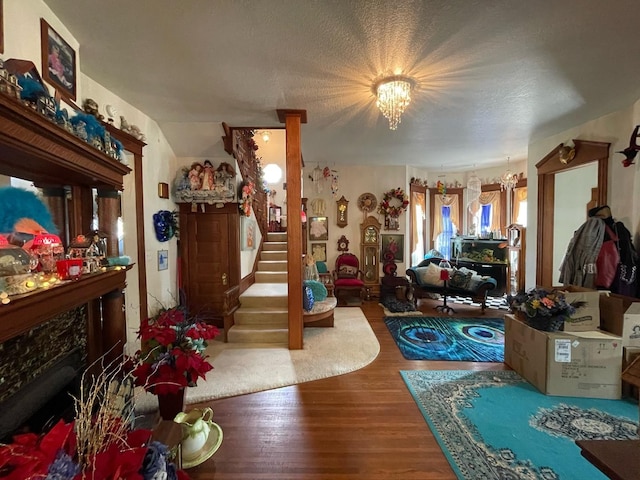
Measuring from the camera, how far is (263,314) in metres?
3.55

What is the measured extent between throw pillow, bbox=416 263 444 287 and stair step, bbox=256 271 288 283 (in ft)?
8.06

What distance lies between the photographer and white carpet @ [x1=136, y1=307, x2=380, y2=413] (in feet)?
8.05

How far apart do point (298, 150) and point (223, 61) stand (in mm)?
1179

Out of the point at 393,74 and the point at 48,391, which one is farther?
the point at 393,74

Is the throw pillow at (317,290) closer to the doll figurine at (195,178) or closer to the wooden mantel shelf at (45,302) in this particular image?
the doll figurine at (195,178)

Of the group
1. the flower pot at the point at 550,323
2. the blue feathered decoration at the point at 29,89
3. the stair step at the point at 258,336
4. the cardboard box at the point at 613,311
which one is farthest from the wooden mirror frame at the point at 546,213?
the blue feathered decoration at the point at 29,89

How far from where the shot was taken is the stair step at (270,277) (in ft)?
15.2

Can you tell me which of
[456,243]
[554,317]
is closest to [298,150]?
[554,317]

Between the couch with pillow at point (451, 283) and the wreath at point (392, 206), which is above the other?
the wreath at point (392, 206)

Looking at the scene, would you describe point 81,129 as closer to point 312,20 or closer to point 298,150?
point 312,20

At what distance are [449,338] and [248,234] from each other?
3.16m

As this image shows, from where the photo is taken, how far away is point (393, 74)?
222 centimetres

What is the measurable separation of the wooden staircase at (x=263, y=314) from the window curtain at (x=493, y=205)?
4737 millimetres

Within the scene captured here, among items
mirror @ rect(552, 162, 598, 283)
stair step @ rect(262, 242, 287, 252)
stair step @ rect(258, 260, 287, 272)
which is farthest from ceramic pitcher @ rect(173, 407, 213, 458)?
mirror @ rect(552, 162, 598, 283)
